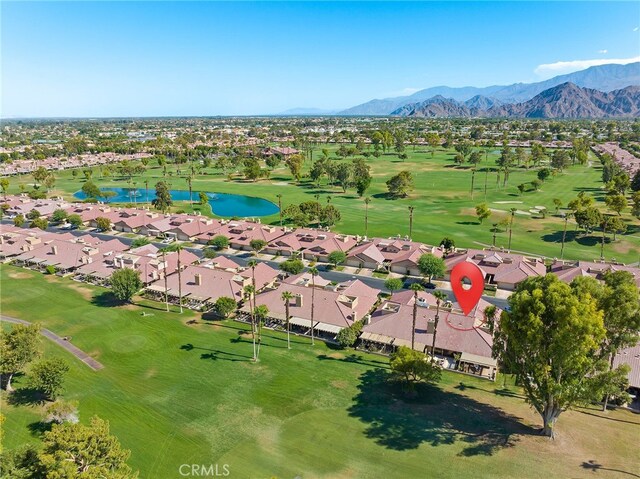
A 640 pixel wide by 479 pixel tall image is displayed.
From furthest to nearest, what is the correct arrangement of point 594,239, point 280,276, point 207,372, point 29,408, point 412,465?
point 594,239, point 280,276, point 207,372, point 29,408, point 412,465

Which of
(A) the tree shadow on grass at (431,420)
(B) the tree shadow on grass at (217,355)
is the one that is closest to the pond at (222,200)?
(B) the tree shadow on grass at (217,355)

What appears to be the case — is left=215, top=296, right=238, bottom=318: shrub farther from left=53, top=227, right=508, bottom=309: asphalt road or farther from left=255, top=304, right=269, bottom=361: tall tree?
left=53, top=227, right=508, bottom=309: asphalt road

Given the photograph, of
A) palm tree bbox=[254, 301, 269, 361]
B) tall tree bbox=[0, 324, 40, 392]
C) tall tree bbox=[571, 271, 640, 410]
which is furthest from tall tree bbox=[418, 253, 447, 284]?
tall tree bbox=[0, 324, 40, 392]

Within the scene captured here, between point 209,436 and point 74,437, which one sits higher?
point 74,437

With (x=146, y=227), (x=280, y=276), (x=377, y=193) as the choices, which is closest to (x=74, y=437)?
(x=280, y=276)

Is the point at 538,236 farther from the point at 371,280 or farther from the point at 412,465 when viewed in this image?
the point at 412,465

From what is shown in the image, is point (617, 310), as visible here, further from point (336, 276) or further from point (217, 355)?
point (336, 276)
